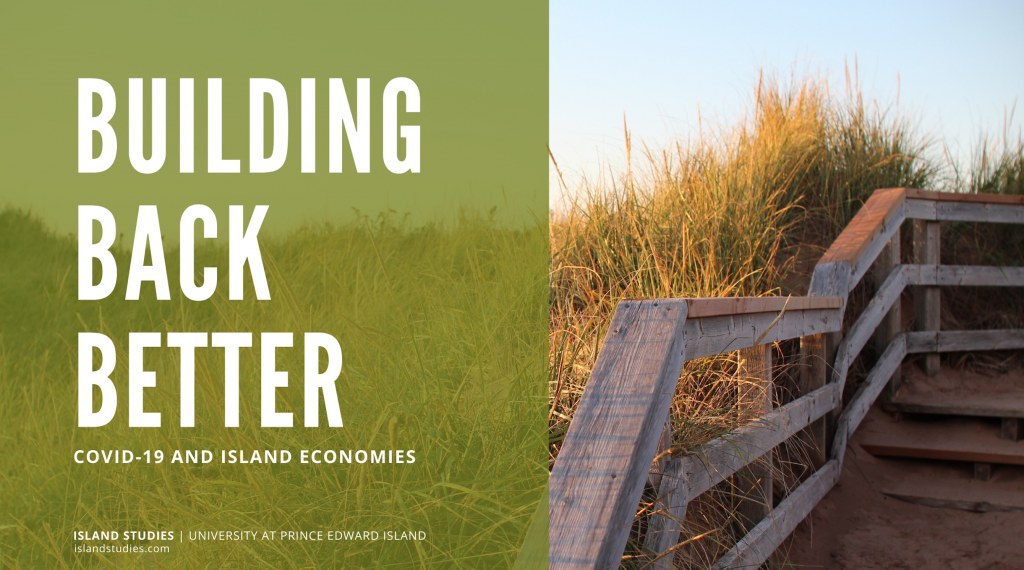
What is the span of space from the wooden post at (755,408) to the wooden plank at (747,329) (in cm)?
10

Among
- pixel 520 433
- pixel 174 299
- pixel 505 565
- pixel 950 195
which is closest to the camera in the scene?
pixel 505 565

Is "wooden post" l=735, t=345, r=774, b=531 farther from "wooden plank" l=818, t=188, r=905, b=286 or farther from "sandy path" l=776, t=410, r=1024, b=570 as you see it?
"wooden plank" l=818, t=188, r=905, b=286

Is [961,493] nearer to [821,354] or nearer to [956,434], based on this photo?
[956,434]

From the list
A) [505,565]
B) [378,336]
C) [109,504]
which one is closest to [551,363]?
[378,336]

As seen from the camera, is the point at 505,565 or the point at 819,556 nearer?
the point at 505,565

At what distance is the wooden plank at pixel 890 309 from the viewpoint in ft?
19.0

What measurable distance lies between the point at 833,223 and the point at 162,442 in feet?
16.2

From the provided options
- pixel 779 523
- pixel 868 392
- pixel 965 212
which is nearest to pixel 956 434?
pixel 868 392

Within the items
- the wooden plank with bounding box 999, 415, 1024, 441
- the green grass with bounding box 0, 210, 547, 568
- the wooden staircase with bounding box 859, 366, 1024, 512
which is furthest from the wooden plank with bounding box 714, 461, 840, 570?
the wooden plank with bounding box 999, 415, 1024, 441

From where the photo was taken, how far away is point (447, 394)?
10.3 ft

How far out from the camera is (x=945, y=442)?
567cm

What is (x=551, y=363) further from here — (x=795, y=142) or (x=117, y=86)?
(x=117, y=86)

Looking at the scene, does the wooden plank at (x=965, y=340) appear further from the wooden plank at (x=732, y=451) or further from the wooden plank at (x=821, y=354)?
the wooden plank at (x=732, y=451)
